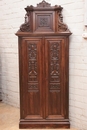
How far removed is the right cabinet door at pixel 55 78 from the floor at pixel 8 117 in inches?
24.9

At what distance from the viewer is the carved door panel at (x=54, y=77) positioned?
10.3 feet

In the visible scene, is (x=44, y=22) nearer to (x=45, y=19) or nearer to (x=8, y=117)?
(x=45, y=19)

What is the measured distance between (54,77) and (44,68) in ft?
0.74

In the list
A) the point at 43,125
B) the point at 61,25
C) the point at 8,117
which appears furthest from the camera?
the point at 8,117

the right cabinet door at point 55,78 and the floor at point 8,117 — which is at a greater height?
the right cabinet door at point 55,78

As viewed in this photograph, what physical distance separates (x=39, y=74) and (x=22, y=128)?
3.17 ft

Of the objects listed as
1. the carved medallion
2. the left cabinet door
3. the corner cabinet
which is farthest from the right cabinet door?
the carved medallion

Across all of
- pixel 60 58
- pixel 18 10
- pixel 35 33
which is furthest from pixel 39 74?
pixel 18 10

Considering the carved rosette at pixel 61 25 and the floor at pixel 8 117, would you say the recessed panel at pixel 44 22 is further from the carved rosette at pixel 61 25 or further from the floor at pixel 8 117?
the floor at pixel 8 117

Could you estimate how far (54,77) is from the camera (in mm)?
3195

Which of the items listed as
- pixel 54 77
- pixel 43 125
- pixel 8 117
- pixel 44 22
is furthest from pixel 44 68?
pixel 8 117

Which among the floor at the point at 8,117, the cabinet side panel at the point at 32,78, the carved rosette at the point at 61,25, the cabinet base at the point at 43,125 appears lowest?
the floor at the point at 8,117

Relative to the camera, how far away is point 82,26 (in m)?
3.05

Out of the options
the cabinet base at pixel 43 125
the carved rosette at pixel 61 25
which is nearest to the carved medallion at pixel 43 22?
the carved rosette at pixel 61 25
